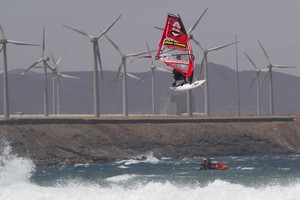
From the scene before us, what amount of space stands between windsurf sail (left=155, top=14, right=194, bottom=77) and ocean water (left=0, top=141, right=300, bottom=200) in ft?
71.8

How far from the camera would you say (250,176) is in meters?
114

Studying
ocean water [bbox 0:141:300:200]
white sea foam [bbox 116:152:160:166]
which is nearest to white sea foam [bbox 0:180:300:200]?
ocean water [bbox 0:141:300:200]

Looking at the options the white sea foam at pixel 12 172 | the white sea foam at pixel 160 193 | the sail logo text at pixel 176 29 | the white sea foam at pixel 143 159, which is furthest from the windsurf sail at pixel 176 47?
the white sea foam at pixel 143 159

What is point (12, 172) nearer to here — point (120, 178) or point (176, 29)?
point (120, 178)

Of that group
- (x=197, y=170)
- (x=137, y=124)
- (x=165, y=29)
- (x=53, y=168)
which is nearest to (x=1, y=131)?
(x=53, y=168)

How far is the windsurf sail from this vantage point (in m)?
51.8

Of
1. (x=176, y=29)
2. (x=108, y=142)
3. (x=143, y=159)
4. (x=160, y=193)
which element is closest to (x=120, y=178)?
(x=160, y=193)

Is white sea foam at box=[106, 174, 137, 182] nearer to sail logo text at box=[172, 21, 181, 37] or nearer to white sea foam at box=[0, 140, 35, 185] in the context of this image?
white sea foam at box=[0, 140, 35, 185]

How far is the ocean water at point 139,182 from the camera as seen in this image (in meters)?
74.4

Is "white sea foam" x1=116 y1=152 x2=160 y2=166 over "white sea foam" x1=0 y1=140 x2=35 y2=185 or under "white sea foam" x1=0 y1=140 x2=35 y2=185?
under

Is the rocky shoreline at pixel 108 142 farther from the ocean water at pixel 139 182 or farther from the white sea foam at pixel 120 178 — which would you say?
the white sea foam at pixel 120 178

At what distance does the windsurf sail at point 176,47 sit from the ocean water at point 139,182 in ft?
71.8

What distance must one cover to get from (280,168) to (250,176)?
20.4 meters

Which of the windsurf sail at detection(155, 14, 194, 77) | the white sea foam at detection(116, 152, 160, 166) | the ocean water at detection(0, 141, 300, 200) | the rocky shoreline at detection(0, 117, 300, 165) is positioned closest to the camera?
the windsurf sail at detection(155, 14, 194, 77)
